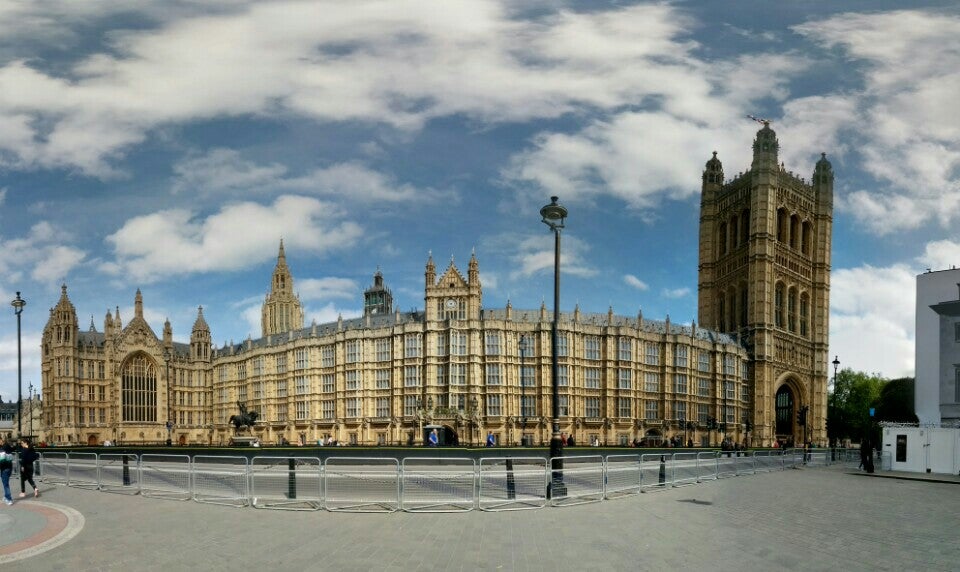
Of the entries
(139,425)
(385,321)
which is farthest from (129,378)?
(385,321)

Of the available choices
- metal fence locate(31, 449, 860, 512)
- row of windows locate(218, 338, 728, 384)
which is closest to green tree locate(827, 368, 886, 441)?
row of windows locate(218, 338, 728, 384)

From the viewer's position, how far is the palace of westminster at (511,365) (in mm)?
80375

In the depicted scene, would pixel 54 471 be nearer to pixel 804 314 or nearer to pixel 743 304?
pixel 743 304

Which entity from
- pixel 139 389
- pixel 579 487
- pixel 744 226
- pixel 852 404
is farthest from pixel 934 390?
pixel 139 389

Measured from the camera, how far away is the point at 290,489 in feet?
63.4

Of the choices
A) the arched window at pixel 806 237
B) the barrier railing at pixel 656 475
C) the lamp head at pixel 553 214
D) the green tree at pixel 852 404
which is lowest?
the green tree at pixel 852 404

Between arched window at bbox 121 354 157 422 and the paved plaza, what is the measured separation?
97305mm

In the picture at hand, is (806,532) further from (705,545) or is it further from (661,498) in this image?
(661,498)

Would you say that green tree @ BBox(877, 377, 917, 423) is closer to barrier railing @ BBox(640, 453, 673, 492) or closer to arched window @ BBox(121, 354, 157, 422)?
barrier railing @ BBox(640, 453, 673, 492)

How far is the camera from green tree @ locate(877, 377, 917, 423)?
3455 inches

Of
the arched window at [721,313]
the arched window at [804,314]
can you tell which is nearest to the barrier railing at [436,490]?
the arched window at [721,313]

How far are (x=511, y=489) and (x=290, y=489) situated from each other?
19.6 ft

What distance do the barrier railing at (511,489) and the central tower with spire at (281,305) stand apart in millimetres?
121080

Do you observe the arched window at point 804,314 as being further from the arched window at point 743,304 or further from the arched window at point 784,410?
the arched window at point 743,304
